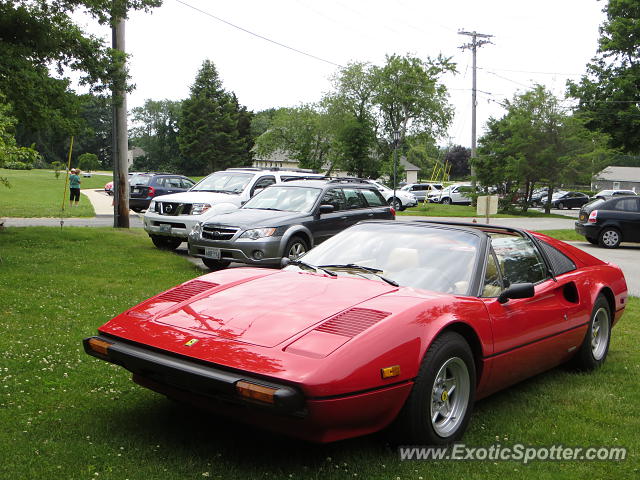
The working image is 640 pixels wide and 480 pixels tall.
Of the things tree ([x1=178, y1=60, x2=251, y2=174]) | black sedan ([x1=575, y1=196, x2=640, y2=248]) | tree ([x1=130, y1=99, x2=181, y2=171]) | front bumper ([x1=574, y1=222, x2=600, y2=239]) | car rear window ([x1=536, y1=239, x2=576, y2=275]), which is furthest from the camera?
tree ([x1=130, y1=99, x2=181, y2=171])

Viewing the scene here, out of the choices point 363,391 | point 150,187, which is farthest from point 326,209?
point 150,187

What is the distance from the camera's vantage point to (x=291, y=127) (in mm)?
70125

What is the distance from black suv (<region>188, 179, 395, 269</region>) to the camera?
32.4 feet

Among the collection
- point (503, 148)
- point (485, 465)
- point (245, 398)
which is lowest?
point (485, 465)

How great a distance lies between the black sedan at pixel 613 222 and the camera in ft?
58.4

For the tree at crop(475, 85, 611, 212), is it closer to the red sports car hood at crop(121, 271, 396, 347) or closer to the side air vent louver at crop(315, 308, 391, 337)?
the red sports car hood at crop(121, 271, 396, 347)

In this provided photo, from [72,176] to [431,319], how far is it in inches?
1030

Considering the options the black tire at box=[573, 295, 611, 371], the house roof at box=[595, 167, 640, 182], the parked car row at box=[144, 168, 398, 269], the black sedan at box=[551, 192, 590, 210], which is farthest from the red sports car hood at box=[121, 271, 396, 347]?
the house roof at box=[595, 167, 640, 182]

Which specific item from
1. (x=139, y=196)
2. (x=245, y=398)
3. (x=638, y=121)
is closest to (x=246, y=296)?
(x=245, y=398)

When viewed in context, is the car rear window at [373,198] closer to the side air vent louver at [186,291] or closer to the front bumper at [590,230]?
the side air vent louver at [186,291]

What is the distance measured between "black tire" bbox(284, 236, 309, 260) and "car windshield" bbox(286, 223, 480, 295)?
5.04m

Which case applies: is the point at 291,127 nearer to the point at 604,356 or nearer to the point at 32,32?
the point at 32,32

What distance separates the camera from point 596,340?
5.56m

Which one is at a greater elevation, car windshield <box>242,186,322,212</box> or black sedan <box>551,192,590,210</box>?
car windshield <box>242,186,322,212</box>
